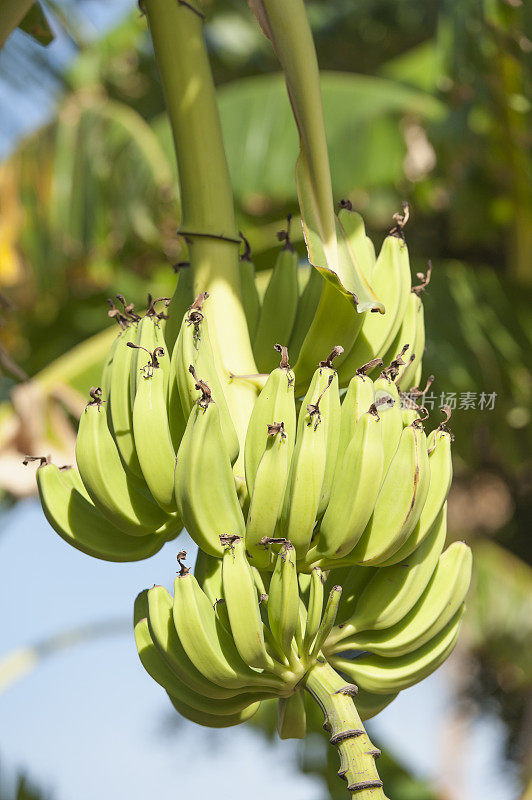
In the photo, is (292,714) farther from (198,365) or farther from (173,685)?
(198,365)

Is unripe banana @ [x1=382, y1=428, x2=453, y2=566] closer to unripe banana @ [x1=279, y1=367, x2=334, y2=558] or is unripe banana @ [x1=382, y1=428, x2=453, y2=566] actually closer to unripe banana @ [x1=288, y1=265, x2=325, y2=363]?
unripe banana @ [x1=279, y1=367, x2=334, y2=558]

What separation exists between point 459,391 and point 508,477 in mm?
2383

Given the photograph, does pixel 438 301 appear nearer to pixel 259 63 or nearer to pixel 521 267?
pixel 521 267

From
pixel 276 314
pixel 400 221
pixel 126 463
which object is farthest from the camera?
pixel 276 314

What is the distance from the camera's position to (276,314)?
141cm

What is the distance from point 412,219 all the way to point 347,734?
4508mm

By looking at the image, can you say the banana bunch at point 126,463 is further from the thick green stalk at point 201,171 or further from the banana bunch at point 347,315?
the banana bunch at point 347,315

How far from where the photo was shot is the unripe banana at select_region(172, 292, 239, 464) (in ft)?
3.66

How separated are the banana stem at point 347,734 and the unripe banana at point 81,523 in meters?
0.33

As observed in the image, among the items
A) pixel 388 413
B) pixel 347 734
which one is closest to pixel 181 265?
pixel 388 413

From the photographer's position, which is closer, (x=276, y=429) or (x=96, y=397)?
(x=276, y=429)

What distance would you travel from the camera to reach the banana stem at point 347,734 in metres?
0.95

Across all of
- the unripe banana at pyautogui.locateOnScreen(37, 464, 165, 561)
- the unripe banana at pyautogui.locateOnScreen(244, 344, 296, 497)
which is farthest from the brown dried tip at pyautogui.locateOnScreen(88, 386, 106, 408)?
the unripe banana at pyautogui.locateOnScreen(244, 344, 296, 497)

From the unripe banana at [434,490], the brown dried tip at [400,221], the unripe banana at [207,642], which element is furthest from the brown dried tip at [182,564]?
the brown dried tip at [400,221]
